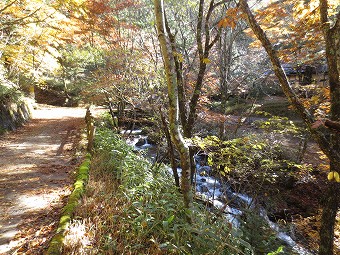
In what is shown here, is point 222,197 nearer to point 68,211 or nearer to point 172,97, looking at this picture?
point 68,211

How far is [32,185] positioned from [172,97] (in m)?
4.27

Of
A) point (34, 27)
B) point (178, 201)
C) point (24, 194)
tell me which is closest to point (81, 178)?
point (24, 194)

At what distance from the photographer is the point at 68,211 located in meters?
4.18

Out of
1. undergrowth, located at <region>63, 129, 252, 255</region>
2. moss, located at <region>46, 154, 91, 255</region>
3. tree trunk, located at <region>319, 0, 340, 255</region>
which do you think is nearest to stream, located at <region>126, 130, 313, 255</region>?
undergrowth, located at <region>63, 129, 252, 255</region>

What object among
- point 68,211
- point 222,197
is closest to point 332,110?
point 68,211

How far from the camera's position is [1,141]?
9203 millimetres

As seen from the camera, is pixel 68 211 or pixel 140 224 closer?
pixel 140 224

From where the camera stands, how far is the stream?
618 centimetres

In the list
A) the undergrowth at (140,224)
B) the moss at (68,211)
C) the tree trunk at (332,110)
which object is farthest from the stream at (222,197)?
the moss at (68,211)

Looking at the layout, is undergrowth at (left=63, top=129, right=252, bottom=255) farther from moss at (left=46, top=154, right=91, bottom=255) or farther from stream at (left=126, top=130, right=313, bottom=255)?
stream at (left=126, top=130, right=313, bottom=255)

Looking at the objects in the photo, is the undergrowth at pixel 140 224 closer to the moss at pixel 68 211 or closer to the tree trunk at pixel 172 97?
the moss at pixel 68 211

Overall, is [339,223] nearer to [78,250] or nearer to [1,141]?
[78,250]

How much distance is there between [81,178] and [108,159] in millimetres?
1396

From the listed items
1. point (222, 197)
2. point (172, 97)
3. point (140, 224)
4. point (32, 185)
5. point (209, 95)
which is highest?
point (172, 97)
